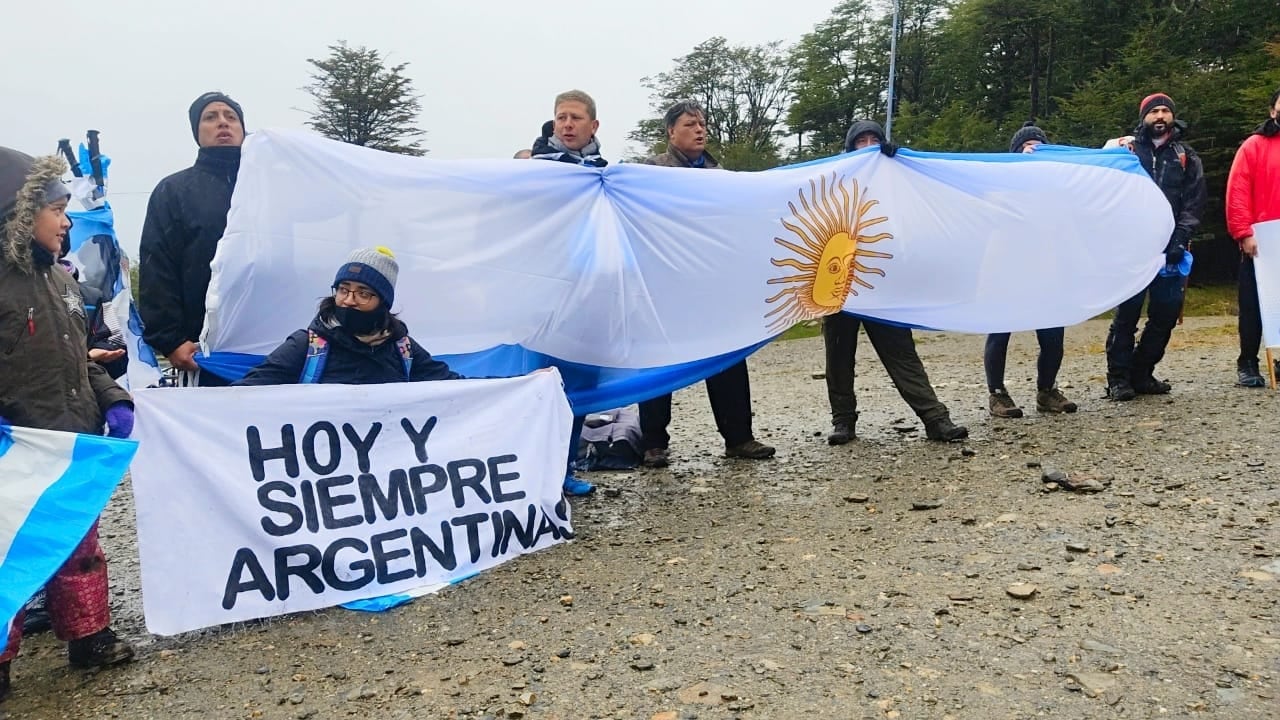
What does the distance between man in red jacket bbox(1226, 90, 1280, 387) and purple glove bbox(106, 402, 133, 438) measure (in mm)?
6717

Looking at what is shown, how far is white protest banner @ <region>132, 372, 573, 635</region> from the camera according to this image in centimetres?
322

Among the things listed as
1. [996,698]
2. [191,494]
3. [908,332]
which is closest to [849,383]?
[908,332]

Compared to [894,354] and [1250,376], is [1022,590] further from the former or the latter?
[1250,376]

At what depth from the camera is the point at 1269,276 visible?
6.34 m

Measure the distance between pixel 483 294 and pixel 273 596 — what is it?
1765mm

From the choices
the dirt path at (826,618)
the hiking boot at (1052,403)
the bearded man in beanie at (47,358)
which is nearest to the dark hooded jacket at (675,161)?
the dirt path at (826,618)

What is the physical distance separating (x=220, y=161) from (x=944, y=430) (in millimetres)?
4346

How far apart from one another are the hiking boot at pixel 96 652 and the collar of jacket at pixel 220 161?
80.9 inches

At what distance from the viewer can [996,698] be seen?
8.23ft

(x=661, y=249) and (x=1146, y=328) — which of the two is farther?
(x=1146, y=328)

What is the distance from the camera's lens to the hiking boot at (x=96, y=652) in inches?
121

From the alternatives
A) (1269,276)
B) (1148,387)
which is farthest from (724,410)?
(1269,276)

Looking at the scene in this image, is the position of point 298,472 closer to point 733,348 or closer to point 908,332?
point 733,348

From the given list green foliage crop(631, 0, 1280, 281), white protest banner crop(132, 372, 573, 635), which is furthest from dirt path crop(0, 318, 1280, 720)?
green foliage crop(631, 0, 1280, 281)
